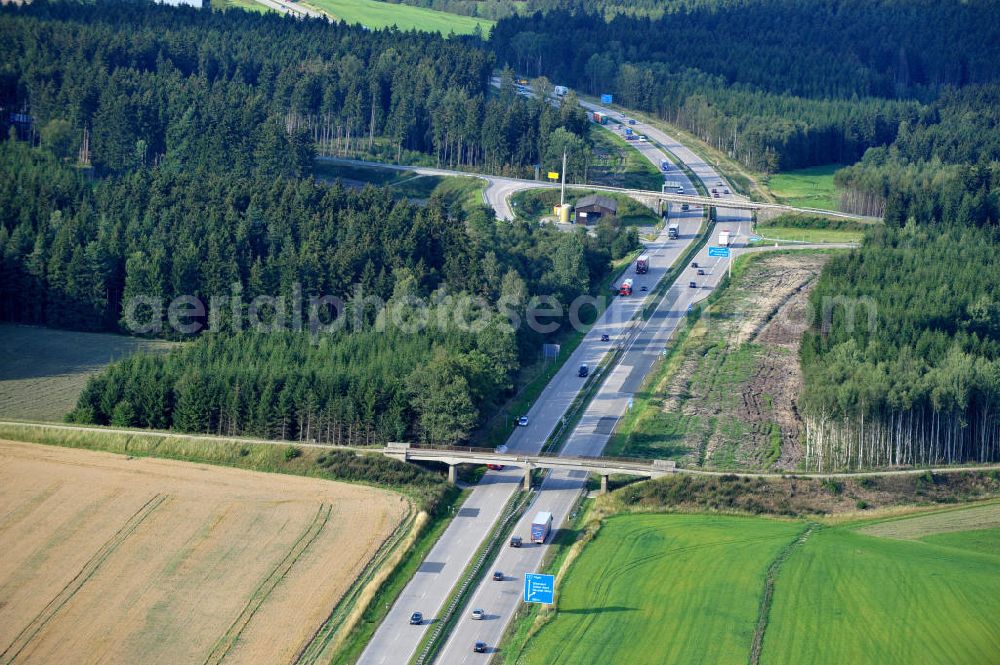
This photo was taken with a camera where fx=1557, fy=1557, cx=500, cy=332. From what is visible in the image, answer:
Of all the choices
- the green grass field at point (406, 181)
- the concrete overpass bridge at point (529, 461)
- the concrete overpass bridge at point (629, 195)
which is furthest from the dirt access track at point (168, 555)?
the green grass field at point (406, 181)

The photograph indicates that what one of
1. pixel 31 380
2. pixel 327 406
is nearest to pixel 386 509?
pixel 327 406

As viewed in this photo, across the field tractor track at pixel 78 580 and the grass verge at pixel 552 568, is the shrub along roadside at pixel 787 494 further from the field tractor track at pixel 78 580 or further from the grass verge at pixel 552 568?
the field tractor track at pixel 78 580

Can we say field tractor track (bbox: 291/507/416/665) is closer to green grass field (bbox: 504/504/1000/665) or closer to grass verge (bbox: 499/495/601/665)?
grass verge (bbox: 499/495/601/665)

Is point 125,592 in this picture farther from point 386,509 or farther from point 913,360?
point 913,360

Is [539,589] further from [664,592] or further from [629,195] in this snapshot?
[629,195]

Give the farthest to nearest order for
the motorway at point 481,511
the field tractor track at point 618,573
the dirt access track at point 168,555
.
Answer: the motorway at point 481,511
the field tractor track at point 618,573
the dirt access track at point 168,555

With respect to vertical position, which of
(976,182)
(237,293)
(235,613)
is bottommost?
(235,613)
